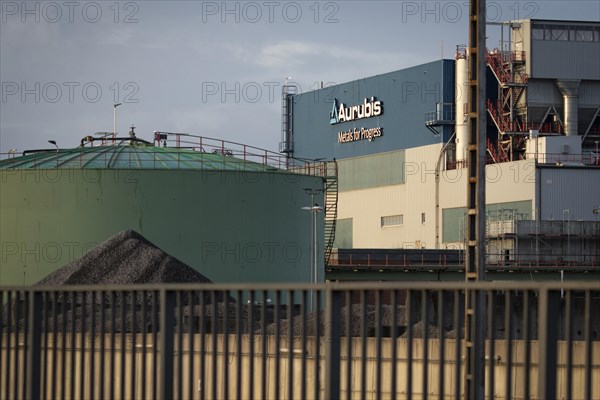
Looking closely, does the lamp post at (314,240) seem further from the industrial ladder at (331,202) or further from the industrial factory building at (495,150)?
the industrial factory building at (495,150)

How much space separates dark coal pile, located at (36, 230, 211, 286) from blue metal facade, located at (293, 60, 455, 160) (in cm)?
3874

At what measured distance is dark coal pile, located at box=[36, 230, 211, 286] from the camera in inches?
1510

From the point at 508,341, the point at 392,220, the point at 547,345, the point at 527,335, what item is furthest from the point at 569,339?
the point at 392,220

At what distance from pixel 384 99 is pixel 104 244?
4299 centimetres

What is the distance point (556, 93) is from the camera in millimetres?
70750

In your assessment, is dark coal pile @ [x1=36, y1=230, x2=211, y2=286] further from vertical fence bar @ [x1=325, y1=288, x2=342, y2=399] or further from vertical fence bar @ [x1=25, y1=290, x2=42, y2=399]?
vertical fence bar @ [x1=325, y1=288, x2=342, y2=399]

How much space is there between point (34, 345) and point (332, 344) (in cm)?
276

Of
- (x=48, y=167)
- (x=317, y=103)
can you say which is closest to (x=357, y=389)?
(x=48, y=167)

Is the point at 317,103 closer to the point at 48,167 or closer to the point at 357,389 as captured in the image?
the point at 48,167

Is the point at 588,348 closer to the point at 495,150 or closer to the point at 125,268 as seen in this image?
the point at 125,268

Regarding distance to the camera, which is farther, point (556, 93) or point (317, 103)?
point (317, 103)

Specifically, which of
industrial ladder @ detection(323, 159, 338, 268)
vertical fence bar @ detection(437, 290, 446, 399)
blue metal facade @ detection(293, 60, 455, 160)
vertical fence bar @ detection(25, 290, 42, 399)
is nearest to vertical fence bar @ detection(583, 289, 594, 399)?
vertical fence bar @ detection(437, 290, 446, 399)

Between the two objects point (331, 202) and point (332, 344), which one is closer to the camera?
point (332, 344)

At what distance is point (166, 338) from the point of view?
27.4 feet
